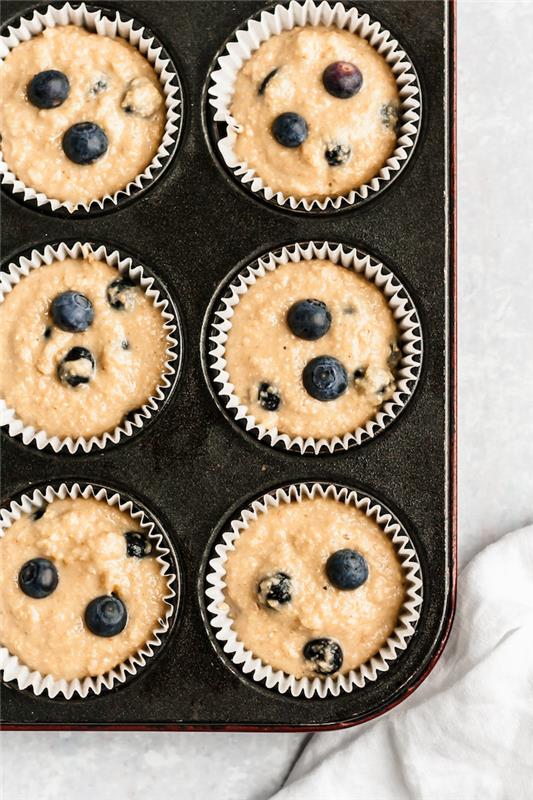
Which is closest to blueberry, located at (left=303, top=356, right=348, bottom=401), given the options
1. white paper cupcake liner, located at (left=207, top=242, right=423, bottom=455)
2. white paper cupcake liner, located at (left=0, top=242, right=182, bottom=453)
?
white paper cupcake liner, located at (left=207, top=242, right=423, bottom=455)

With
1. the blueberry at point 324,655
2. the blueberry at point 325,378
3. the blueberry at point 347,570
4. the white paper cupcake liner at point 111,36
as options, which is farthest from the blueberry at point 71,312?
the blueberry at point 324,655

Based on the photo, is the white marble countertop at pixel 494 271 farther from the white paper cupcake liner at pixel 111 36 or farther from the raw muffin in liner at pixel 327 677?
the white paper cupcake liner at pixel 111 36

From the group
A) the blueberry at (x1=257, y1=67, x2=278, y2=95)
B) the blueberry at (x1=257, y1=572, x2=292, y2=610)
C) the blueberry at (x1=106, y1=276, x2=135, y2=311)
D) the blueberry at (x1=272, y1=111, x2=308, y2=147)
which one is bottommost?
the blueberry at (x1=257, y1=572, x2=292, y2=610)

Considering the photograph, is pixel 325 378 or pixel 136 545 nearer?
pixel 325 378

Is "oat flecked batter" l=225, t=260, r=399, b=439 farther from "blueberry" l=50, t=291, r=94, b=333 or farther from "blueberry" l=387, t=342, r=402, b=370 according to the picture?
"blueberry" l=50, t=291, r=94, b=333

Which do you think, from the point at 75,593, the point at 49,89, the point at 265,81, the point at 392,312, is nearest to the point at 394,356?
the point at 392,312

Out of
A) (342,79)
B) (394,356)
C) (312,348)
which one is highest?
(342,79)

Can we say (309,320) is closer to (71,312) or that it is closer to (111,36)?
(71,312)
